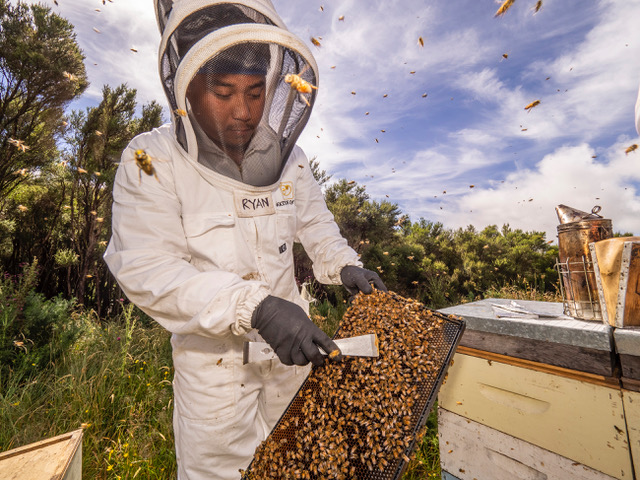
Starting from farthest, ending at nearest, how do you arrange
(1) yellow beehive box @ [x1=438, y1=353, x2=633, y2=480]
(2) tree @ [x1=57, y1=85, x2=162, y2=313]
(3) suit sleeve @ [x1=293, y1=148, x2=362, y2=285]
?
(2) tree @ [x1=57, y1=85, x2=162, y2=313] < (3) suit sleeve @ [x1=293, y1=148, x2=362, y2=285] < (1) yellow beehive box @ [x1=438, y1=353, x2=633, y2=480]

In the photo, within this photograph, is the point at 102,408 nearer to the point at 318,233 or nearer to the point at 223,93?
the point at 318,233

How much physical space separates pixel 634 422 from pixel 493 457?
857mm

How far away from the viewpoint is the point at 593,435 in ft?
5.70

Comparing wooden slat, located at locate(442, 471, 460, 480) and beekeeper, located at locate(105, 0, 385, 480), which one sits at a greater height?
beekeeper, located at locate(105, 0, 385, 480)

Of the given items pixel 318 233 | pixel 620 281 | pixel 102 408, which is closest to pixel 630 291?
pixel 620 281

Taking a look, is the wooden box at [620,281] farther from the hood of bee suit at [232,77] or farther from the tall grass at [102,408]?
the tall grass at [102,408]

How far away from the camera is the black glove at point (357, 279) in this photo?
2447 mm

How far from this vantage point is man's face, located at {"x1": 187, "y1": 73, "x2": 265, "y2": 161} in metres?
2.09

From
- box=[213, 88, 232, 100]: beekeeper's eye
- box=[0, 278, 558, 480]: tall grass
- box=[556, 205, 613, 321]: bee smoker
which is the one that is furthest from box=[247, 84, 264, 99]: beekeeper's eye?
box=[0, 278, 558, 480]: tall grass

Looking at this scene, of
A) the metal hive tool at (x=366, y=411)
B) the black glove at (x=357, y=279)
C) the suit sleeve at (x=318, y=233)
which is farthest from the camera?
the suit sleeve at (x=318, y=233)

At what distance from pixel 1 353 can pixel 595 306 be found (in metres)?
6.28

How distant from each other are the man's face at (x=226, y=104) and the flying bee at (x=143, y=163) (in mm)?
419

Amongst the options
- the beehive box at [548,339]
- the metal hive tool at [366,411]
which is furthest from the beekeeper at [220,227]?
the beehive box at [548,339]

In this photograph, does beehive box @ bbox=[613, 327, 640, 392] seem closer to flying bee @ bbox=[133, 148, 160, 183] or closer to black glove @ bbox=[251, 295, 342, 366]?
black glove @ bbox=[251, 295, 342, 366]
